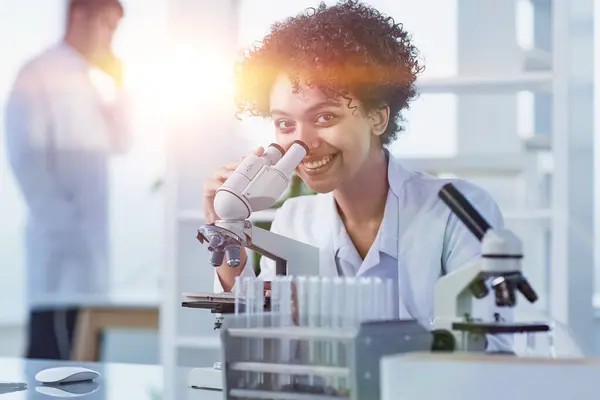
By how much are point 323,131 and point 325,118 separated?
29mm

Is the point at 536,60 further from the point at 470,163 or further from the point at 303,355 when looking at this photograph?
the point at 303,355

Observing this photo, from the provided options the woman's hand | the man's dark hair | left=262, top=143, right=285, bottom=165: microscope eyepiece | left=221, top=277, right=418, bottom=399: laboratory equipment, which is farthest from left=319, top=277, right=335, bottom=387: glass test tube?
the man's dark hair

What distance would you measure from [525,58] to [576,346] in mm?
1540

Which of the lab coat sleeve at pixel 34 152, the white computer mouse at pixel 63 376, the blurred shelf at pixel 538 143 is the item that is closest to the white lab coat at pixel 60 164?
the lab coat sleeve at pixel 34 152

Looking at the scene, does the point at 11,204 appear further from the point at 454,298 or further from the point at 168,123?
the point at 454,298

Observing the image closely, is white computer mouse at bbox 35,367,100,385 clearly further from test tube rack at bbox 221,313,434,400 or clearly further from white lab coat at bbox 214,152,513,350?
test tube rack at bbox 221,313,434,400

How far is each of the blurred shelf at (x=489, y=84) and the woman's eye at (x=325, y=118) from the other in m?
0.87

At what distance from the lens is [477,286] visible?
113cm

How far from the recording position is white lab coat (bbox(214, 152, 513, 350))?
6.41 feet

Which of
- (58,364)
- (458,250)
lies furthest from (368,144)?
(58,364)

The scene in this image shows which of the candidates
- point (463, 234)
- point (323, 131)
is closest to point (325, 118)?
point (323, 131)

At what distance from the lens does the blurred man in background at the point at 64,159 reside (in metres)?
4.24

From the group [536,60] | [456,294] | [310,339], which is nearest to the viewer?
[310,339]

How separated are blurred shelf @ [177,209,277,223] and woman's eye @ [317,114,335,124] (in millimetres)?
1054
